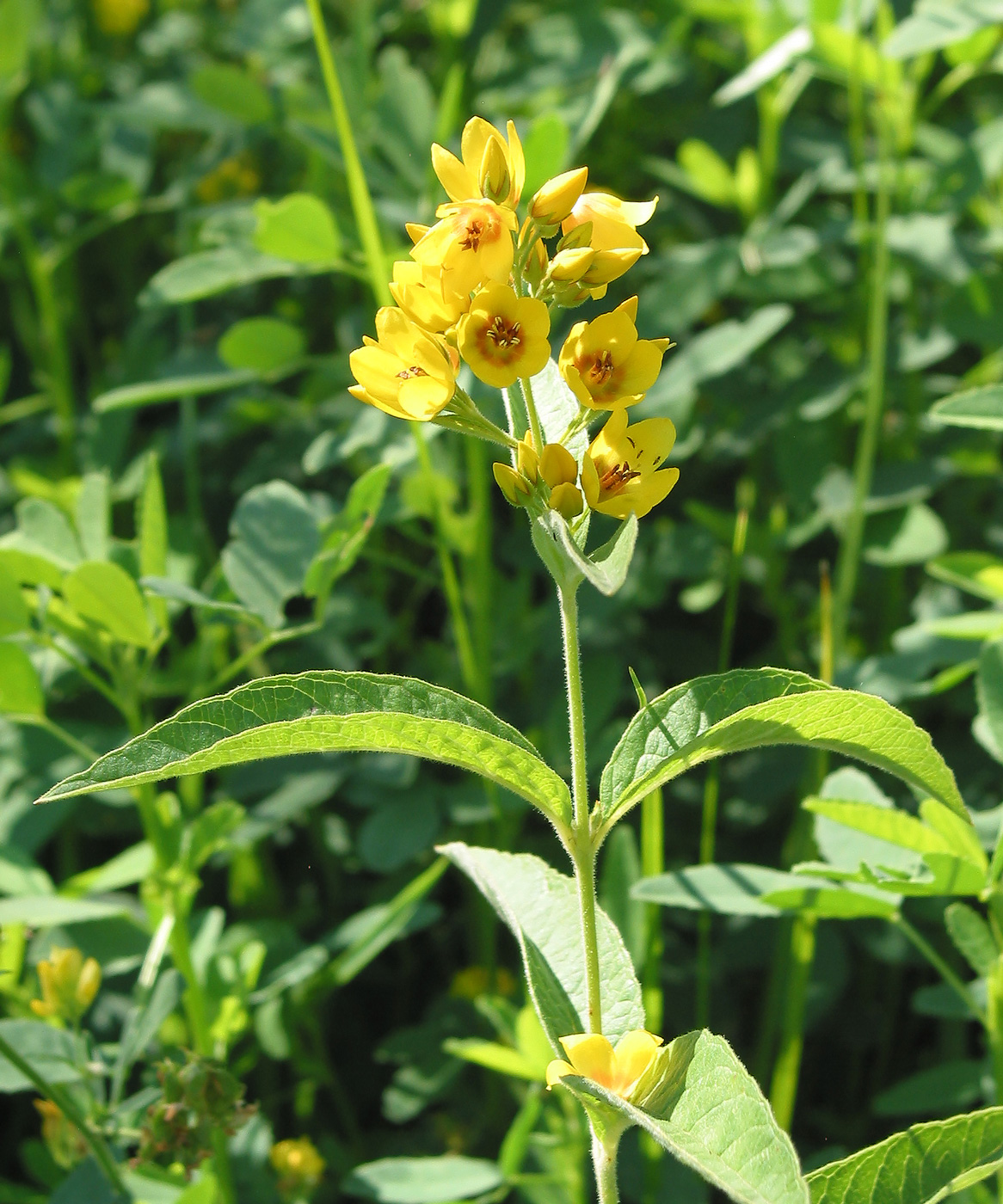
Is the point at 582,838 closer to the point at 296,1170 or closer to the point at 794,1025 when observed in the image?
the point at 794,1025

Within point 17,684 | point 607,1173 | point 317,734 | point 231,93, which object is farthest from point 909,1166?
point 231,93

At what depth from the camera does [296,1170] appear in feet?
3.87

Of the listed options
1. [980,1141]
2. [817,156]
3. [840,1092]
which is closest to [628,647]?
[840,1092]

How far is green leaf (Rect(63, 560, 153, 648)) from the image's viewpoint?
1.02m

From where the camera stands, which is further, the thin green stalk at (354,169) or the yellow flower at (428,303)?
the thin green stalk at (354,169)

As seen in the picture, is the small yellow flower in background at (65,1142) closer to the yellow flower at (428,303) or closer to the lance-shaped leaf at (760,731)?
the lance-shaped leaf at (760,731)

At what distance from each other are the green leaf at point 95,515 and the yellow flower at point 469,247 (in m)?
0.63

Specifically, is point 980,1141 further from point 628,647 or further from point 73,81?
point 73,81

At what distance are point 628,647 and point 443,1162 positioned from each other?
67 cm

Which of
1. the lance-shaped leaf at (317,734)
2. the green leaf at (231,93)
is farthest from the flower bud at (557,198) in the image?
the green leaf at (231,93)

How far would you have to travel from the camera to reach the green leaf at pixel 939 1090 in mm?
1154

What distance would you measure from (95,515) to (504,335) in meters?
0.66

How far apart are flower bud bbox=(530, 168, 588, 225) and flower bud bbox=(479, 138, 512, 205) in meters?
0.03

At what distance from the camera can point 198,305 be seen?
6.48 feet
